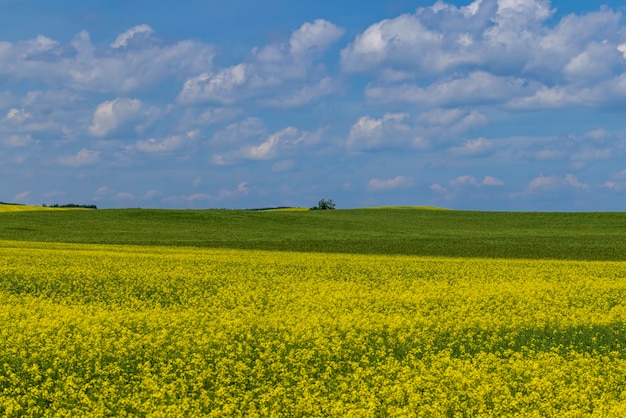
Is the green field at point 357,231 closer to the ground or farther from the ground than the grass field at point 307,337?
farther from the ground

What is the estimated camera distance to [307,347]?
13.6 meters

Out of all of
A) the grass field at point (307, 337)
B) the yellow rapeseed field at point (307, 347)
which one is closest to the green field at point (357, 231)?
the grass field at point (307, 337)

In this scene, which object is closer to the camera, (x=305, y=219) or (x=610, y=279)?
(x=610, y=279)

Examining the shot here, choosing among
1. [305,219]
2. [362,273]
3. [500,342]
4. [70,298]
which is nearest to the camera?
[500,342]

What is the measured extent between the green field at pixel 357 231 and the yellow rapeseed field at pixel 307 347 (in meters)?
21.0

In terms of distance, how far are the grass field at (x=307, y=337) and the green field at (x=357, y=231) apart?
13.3m

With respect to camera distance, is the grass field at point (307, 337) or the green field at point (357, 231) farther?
the green field at point (357, 231)

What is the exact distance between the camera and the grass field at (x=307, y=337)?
10.4m

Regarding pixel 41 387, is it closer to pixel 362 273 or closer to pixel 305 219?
pixel 362 273

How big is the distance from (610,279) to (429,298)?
35.4 feet

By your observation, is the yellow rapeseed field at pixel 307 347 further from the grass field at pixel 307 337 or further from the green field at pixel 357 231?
the green field at pixel 357 231

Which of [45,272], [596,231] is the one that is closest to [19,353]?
[45,272]

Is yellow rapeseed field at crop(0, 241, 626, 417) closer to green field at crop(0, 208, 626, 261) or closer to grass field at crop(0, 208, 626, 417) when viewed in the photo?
grass field at crop(0, 208, 626, 417)

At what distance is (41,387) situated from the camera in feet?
37.3
